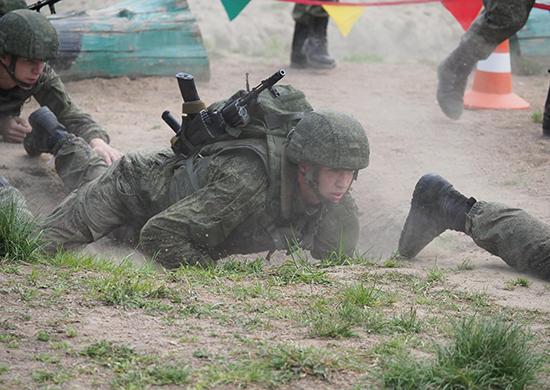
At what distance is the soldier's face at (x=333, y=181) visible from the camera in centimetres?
354

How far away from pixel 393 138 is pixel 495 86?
214 centimetres

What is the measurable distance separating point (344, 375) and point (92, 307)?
3.78 feet

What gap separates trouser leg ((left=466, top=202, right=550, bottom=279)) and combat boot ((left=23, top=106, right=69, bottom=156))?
3.54 m

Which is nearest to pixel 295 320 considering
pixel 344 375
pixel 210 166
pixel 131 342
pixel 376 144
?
pixel 344 375

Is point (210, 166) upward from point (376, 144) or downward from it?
upward

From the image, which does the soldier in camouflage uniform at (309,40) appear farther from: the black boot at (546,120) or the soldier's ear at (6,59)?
the soldier's ear at (6,59)

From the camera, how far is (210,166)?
3613 millimetres

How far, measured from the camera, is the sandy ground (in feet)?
14.6

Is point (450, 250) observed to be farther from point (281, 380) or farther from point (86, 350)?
point (86, 350)

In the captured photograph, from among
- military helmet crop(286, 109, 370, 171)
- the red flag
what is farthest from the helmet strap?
the red flag

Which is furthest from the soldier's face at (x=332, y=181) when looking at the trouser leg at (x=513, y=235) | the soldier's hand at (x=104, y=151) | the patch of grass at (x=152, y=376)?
the soldier's hand at (x=104, y=151)

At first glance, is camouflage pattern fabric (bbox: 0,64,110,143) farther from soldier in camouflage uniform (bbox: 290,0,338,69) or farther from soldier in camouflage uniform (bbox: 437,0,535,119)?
soldier in camouflage uniform (bbox: 290,0,338,69)

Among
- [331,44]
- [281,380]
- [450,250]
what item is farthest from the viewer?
[331,44]

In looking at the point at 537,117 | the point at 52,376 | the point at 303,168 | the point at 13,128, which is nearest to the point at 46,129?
the point at 13,128
